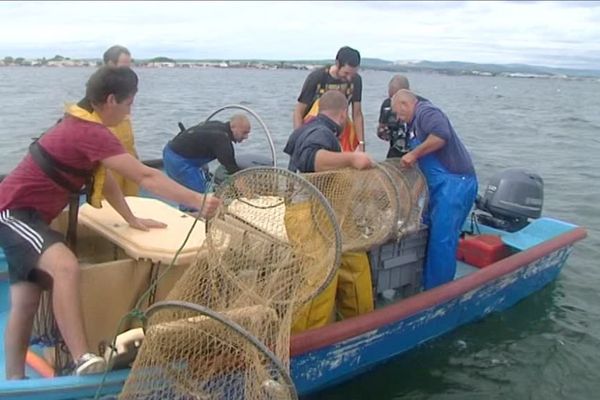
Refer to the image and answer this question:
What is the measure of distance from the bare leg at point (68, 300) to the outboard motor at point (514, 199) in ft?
16.8

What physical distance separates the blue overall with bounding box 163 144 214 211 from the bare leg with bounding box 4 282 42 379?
3371mm

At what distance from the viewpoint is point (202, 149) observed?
7219 millimetres

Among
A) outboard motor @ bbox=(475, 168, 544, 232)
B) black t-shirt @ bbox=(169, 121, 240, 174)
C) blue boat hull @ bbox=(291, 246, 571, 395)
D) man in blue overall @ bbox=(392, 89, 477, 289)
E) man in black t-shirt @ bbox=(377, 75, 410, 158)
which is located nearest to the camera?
blue boat hull @ bbox=(291, 246, 571, 395)

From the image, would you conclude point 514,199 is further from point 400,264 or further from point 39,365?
point 39,365

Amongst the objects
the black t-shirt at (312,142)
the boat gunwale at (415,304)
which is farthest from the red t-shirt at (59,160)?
the boat gunwale at (415,304)

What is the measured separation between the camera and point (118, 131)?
669cm

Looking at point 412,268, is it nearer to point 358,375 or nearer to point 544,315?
point 358,375

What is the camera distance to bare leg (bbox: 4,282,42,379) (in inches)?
161

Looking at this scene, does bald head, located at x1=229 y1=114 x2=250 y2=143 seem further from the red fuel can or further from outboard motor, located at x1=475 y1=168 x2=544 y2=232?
outboard motor, located at x1=475 y1=168 x2=544 y2=232

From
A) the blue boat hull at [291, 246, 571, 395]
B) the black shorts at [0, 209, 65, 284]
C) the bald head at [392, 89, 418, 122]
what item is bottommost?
the blue boat hull at [291, 246, 571, 395]

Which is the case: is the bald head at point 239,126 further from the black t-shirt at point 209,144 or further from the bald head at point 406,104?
the bald head at point 406,104

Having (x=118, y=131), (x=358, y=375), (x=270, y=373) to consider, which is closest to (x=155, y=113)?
(x=118, y=131)

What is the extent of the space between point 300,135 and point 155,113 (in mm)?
24876

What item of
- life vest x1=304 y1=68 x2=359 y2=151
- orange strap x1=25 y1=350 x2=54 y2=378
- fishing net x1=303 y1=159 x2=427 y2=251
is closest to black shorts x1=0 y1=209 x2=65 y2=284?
orange strap x1=25 y1=350 x2=54 y2=378
